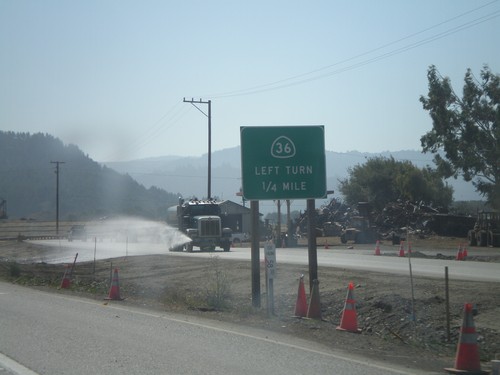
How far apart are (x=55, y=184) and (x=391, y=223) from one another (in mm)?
106410

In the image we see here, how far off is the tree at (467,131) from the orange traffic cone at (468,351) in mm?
45010

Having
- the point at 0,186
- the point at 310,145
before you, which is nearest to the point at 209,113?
the point at 310,145

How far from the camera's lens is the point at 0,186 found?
14962cm

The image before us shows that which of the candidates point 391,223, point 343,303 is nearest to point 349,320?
point 343,303

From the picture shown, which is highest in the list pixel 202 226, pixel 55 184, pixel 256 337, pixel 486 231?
pixel 55 184

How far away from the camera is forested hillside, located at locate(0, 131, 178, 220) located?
151 m

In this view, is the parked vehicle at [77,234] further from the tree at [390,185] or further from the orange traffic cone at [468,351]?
the orange traffic cone at [468,351]

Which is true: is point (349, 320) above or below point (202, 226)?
below

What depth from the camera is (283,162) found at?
1738 cm

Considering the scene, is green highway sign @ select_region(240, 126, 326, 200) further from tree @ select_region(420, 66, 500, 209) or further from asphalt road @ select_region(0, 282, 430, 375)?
tree @ select_region(420, 66, 500, 209)

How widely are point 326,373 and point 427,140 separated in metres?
49.1

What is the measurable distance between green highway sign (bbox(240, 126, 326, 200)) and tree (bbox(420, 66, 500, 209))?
3806cm

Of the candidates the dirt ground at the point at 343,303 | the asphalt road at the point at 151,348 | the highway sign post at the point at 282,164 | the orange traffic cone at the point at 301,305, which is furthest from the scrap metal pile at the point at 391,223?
the asphalt road at the point at 151,348

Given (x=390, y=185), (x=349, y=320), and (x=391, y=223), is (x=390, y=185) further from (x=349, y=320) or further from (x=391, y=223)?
(x=349, y=320)
